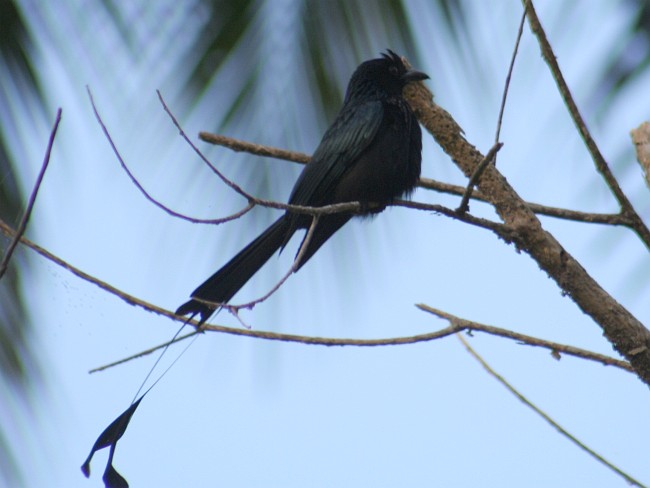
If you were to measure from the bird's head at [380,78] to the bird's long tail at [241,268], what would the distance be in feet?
3.65

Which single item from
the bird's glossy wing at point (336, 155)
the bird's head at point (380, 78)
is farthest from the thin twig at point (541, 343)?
the bird's head at point (380, 78)

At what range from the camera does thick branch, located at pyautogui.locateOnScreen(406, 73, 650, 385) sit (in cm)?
255

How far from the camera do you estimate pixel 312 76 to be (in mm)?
2652

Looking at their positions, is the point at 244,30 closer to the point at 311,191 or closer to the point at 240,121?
the point at 240,121

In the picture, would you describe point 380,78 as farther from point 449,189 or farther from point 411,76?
point 449,189

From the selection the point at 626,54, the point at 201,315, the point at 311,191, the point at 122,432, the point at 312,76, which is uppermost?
the point at 311,191

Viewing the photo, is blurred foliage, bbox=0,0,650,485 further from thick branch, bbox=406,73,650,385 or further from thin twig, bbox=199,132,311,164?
thick branch, bbox=406,73,650,385

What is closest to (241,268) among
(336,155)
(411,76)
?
(336,155)

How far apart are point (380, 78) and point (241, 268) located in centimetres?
151

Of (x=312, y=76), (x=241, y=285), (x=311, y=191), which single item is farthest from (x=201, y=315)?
(x=311, y=191)

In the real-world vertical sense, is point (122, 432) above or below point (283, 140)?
below

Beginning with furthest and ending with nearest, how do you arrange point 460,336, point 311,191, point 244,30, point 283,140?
point 311,191 → point 460,336 → point 283,140 → point 244,30

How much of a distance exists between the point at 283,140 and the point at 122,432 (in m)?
1.01

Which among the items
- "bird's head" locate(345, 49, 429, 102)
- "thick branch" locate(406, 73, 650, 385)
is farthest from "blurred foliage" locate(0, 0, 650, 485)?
"bird's head" locate(345, 49, 429, 102)
